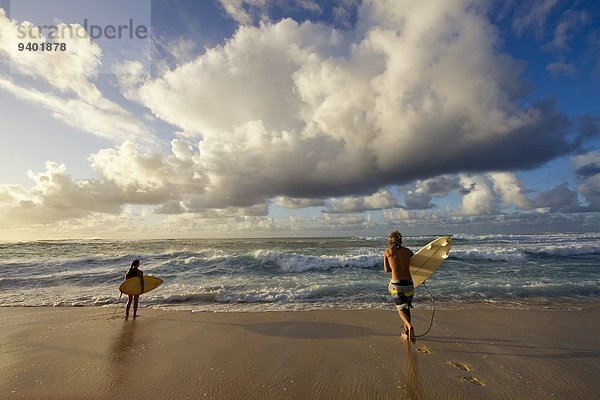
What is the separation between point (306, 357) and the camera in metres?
5.08

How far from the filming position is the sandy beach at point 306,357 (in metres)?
4.04

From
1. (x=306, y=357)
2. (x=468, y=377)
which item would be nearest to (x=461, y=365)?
(x=468, y=377)

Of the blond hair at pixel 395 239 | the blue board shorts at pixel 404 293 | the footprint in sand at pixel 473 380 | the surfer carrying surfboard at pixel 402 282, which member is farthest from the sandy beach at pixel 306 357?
the blond hair at pixel 395 239

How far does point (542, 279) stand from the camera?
42.2 ft

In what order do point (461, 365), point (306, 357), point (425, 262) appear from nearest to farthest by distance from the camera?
point (461, 365), point (306, 357), point (425, 262)

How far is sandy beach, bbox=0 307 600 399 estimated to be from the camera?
13.3 feet

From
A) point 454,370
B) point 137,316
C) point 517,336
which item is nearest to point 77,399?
point 137,316

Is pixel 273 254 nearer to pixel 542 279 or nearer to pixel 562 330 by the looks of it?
pixel 542 279

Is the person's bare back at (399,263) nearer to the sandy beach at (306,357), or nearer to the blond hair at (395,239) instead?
the blond hair at (395,239)

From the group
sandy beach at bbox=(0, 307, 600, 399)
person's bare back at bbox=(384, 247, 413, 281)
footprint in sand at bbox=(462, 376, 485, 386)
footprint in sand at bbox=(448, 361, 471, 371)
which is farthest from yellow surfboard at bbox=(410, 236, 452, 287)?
footprint in sand at bbox=(462, 376, 485, 386)

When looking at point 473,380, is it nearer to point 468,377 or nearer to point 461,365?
point 468,377

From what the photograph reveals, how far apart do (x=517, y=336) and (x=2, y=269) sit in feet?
89.1

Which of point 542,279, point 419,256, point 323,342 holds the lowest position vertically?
point 542,279

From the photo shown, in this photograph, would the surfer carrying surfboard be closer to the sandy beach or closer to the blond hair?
the blond hair
